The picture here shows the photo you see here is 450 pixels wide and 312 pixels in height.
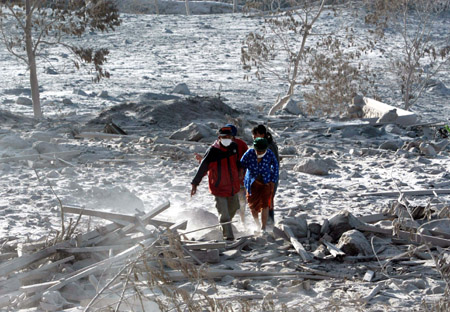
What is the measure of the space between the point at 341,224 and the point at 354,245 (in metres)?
0.48

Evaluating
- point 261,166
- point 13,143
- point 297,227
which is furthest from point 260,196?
point 13,143

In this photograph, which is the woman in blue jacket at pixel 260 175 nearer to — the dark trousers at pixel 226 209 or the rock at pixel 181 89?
the dark trousers at pixel 226 209

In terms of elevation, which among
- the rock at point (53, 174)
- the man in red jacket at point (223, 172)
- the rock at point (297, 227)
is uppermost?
the man in red jacket at point (223, 172)

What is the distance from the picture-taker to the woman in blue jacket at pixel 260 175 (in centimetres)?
667

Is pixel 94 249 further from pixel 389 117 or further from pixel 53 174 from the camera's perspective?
pixel 389 117

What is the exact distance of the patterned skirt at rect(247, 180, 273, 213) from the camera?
6.77 metres

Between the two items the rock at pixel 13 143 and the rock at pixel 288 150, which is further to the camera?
the rock at pixel 288 150

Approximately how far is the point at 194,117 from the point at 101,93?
5.30 m

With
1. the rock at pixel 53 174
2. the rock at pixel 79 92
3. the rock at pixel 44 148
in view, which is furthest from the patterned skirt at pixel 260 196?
the rock at pixel 79 92

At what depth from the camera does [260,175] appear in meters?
6.72

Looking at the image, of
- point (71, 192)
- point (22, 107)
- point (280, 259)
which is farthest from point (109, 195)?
point (22, 107)

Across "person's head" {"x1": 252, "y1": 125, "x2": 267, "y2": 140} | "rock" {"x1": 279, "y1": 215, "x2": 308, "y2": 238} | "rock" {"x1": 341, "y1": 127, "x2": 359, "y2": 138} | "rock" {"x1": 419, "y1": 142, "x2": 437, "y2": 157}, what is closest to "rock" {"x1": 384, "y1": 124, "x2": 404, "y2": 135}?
"rock" {"x1": 341, "y1": 127, "x2": 359, "y2": 138}

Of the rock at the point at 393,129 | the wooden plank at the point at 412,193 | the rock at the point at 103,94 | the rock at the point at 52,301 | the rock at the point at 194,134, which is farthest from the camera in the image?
the rock at the point at 103,94

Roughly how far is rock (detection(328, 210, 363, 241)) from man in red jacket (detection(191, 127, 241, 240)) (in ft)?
3.48
